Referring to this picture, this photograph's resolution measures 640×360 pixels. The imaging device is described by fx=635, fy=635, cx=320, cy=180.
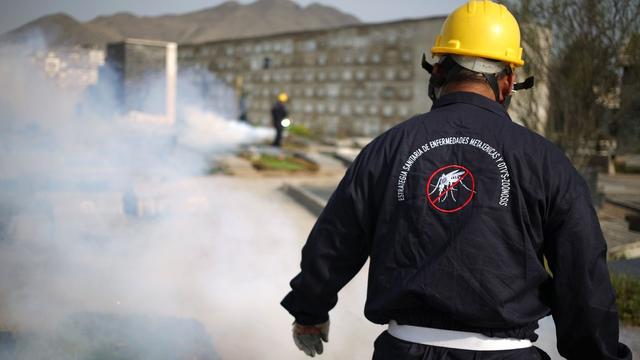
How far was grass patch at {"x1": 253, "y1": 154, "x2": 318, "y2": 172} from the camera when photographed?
14.1 meters

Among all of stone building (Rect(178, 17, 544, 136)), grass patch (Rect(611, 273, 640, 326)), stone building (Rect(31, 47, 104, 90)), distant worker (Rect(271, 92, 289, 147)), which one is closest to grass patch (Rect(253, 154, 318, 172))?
distant worker (Rect(271, 92, 289, 147))

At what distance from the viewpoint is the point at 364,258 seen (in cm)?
209

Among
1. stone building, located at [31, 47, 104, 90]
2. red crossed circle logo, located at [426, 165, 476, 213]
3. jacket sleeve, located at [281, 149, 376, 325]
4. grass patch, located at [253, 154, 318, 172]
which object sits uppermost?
stone building, located at [31, 47, 104, 90]

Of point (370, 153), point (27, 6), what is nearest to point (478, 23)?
point (370, 153)

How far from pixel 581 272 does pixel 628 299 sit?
11.0 ft

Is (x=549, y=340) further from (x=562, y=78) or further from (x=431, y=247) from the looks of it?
(x=562, y=78)

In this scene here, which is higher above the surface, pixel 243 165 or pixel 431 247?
pixel 431 247

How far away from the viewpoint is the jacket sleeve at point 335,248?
1.98 meters

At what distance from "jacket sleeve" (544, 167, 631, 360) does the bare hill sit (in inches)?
191

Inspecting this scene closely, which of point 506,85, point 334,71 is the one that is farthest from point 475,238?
point 334,71

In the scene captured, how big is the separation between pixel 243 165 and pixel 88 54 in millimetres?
6217

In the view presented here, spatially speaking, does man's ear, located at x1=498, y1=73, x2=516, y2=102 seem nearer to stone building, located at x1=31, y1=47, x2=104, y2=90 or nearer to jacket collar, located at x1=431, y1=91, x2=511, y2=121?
jacket collar, located at x1=431, y1=91, x2=511, y2=121

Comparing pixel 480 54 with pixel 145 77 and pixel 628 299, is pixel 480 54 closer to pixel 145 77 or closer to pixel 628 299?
pixel 628 299

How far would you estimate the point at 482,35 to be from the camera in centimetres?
210
